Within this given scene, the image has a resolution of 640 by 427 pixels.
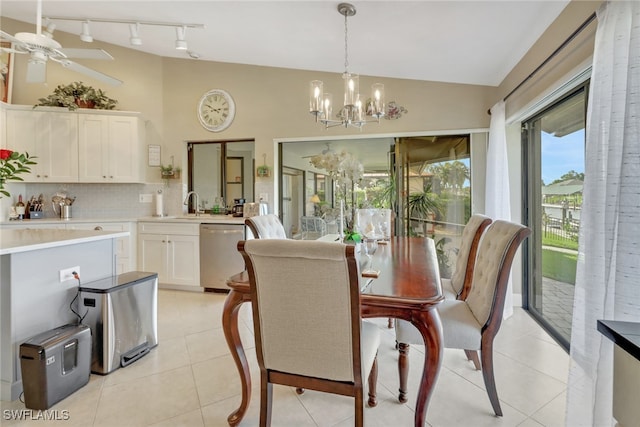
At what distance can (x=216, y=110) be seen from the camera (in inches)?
183

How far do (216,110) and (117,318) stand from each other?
330 centimetres

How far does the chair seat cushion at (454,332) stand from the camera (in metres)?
1.73

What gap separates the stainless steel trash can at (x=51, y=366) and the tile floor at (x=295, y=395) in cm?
8

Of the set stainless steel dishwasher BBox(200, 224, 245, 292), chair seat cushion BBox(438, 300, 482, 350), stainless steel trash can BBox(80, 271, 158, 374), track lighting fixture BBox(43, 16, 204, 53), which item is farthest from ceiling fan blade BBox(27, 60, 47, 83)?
chair seat cushion BBox(438, 300, 482, 350)

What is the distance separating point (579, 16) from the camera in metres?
1.90

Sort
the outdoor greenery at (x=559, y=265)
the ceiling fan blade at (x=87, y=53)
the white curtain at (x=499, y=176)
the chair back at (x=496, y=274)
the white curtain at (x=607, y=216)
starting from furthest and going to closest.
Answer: the white curtain at (x=499, y=176), the outdoor greenery at (x=559, y=265), the ceiling fan blade at (x=87, y=53), the chair back at (x=496, y=274), the white curtain at (x=607, y=216)

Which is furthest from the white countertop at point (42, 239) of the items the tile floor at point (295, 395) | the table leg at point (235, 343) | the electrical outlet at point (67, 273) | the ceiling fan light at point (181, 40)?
the ceiling fan light at point (181, 40)

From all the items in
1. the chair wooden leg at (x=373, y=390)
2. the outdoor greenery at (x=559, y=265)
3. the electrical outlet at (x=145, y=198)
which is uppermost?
the electrical outlet at (x=145, y=198)

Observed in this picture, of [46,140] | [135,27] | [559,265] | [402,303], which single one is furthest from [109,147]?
[559,265]

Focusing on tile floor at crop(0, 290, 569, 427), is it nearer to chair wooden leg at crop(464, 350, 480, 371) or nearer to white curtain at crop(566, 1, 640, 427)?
chair wooden leg at crop(464, 350, 480, 371)

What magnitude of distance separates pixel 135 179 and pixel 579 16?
492 cm

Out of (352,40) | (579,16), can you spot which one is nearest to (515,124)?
(579,16)

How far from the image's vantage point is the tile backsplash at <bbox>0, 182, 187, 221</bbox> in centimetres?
441

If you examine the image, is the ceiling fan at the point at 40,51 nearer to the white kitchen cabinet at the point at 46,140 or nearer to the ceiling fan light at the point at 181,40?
the ceiling fan light at the point at 181,40
